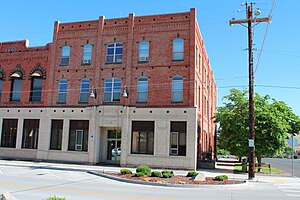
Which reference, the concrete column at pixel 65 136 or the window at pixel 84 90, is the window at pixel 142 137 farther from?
the concrete column at pixel 65 136

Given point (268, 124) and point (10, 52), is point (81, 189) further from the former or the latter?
point (10, 52)

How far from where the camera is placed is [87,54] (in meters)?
29.6

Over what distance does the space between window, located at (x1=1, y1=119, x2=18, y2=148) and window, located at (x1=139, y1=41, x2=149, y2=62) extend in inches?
548

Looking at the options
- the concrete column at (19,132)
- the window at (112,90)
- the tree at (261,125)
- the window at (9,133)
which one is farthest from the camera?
the window at (9,133)

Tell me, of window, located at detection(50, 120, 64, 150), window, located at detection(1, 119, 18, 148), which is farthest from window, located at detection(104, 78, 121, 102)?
window, located at detection(1, 119, 18, 148)

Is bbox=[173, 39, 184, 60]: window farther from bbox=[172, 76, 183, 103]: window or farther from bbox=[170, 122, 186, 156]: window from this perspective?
bbox=[170, 122, 186, 156]: window

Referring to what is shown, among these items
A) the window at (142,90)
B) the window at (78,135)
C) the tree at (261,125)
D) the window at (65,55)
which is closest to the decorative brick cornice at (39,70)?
the window at (65,55)

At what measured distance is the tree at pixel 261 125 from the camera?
83.1 ft

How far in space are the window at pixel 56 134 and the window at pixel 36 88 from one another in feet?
10.3

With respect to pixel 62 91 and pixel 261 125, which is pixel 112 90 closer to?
pixel 62 91

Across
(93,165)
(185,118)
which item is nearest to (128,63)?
(185,118)

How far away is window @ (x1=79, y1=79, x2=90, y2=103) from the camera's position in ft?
94.3

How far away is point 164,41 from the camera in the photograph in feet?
89.9

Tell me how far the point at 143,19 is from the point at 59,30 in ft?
28.4
